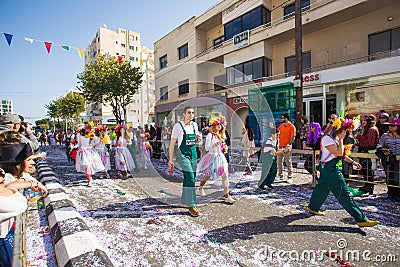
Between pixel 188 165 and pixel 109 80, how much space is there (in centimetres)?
1872

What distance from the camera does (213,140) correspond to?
4.86 m

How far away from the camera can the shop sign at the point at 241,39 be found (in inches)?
655

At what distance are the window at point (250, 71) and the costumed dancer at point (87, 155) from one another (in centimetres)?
1111

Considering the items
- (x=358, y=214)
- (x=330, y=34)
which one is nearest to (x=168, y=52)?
(x=330, y=34)

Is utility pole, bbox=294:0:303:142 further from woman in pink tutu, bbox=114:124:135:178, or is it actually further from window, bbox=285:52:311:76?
woman in pink tutu, bbox=114:124:135:178

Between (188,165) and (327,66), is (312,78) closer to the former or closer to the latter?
(327,66)

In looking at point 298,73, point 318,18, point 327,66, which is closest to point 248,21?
point 318,18

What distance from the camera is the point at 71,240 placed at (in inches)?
112

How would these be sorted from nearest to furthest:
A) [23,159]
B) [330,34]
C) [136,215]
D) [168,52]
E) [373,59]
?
1. [23,159]
2. [136,215]
3. [373,59]
4. [330,34]
5. [168,52]

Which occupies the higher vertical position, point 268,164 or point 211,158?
point 211,158

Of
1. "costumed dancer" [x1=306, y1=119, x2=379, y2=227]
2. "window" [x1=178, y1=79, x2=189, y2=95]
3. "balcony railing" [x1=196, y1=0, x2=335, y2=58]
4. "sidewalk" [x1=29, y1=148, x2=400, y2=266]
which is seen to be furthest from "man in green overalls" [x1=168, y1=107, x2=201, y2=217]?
"balcony railing" [x1=196, y1=0, x2=335, y2=58]

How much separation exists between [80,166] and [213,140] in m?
4.46

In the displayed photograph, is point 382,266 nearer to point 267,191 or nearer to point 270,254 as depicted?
point 270,254

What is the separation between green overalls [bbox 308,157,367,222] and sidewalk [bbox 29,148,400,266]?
24 cm
